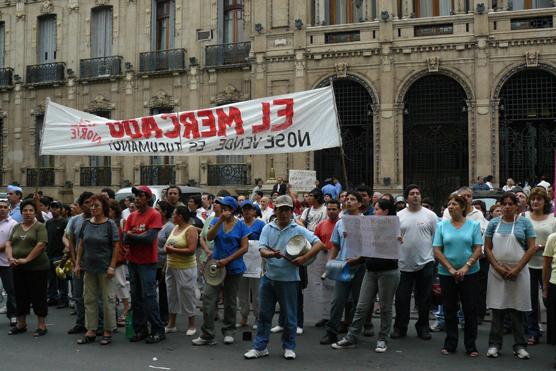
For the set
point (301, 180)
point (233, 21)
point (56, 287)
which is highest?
point (233, 21)

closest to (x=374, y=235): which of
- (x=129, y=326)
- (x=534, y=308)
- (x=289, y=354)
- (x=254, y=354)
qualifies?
(x=289, y=354)

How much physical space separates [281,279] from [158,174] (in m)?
18.8

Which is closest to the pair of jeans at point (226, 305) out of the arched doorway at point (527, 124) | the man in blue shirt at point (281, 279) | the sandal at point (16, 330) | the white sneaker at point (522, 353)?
the man in blue shirt at point (281, 279)

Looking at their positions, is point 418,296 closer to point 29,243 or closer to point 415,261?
point 415,261

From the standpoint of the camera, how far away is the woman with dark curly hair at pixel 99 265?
8.23 m

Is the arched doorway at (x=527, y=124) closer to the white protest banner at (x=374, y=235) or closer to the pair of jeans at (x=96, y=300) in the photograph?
the white protest banner at (x=374, y=235)

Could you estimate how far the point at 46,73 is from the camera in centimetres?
2823

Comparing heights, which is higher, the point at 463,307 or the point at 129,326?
the point at 463,307

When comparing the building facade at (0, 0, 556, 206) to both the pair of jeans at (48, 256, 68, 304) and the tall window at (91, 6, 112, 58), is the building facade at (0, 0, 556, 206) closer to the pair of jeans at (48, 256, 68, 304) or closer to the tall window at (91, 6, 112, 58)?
the tall window at (91, 6, 112, 58)

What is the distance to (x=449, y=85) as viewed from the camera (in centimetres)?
2059

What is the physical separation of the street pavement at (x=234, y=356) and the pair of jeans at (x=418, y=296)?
217mm

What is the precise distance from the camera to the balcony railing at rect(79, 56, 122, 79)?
26.5 metres

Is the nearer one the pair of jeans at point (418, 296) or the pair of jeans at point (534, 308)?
the pair of jeans at point (534, 308)

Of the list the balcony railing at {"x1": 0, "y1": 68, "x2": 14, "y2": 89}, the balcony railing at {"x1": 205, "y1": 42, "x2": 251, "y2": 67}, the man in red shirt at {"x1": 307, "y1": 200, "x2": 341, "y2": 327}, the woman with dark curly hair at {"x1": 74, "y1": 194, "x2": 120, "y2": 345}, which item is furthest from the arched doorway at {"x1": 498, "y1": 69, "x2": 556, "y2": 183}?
the balcony railing at {"x1": 0, "y1": 68, "x2": 14, "y2": 89}
